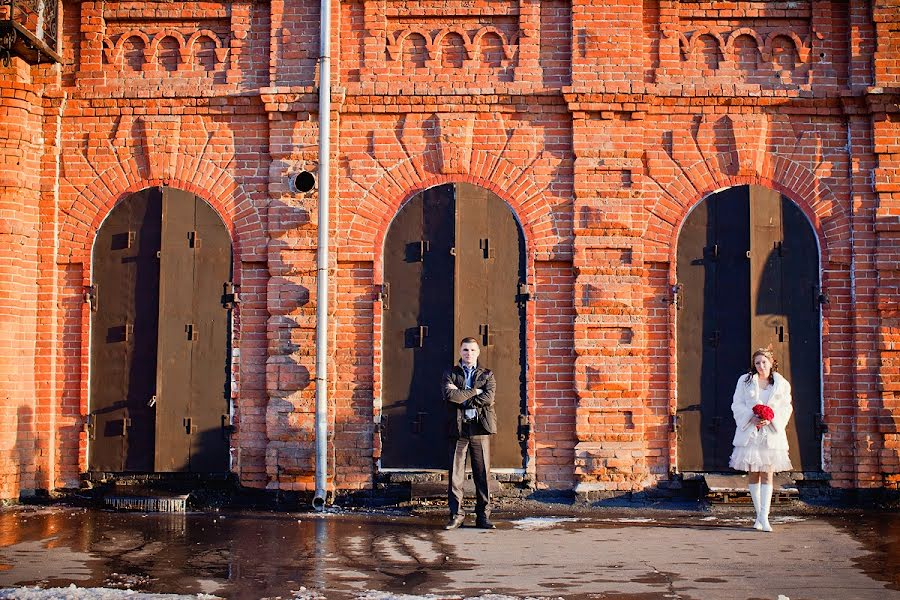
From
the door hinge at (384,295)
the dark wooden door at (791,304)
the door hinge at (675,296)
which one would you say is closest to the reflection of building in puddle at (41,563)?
the door hinge at (384,295)

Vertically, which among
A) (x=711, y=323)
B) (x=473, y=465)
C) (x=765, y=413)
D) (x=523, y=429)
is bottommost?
(x=473, y=465)

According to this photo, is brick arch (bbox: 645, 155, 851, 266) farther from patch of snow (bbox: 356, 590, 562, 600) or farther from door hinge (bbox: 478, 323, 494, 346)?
patch of snow (bbox: 356, 590, 562, 600)

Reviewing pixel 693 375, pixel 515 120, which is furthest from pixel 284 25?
pixel 693 375

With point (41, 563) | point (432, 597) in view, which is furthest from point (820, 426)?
point (41, 563)

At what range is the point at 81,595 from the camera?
7.02 m

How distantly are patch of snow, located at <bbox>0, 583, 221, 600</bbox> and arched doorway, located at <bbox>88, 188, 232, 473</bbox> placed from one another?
4.69 m

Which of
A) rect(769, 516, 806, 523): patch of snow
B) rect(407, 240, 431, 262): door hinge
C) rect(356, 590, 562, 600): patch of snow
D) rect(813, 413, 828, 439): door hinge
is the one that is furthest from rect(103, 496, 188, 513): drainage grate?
rect(813, 413, 828, 439): door hinge

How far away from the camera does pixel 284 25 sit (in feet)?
39.4

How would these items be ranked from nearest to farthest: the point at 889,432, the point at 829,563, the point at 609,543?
the point at 829,563
the point at 609,543
the point at 889,432

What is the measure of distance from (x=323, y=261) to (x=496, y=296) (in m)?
1.90

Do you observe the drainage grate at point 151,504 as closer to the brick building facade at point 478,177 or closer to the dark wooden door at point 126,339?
the dark wooden door at point 126,339

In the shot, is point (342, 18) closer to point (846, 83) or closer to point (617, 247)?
point (617, 247)

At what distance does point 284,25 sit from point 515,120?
2.74 metres

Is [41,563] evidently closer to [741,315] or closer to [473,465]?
[473,465]
